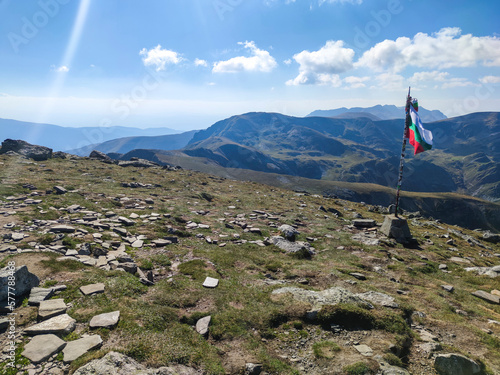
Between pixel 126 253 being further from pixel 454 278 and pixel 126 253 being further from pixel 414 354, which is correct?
pixel 454 278

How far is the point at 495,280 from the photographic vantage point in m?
18.2

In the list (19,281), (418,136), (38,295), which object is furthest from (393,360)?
(418,136)

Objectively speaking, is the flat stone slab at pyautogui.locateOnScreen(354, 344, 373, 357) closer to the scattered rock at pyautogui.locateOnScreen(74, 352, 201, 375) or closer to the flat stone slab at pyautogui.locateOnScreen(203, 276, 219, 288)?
the scattered rock at pyautogui.locateOnScreen(74, 352, 201, 375)

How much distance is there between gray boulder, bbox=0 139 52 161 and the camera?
58344 mm

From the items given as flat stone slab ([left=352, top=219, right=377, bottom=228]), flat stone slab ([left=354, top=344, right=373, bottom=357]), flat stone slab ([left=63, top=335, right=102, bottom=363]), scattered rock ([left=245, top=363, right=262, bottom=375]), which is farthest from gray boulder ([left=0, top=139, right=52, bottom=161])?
flat stone slab ([left=354, top=344, right=373, bottom=357])

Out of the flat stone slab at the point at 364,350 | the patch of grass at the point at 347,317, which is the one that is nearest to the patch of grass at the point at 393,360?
the flat stone slab at the point at 364,350

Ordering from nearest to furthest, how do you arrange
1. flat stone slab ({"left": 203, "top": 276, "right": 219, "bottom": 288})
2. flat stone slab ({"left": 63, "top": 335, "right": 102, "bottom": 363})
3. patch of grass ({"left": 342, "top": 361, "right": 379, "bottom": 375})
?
flat stone slab ({"left": 63, "top": 335, "right": 102, "bottom": 363}), patch of grass ({"left": 342, "top": 361, "right": 379, "bottom": 375}), flat stone slab ({"left": 203, "top": 276, "right": 219, "bottom": 288})

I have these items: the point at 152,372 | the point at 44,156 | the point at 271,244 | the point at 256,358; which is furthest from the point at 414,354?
the point at 44,156

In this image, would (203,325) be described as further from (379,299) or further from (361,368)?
(379,299)

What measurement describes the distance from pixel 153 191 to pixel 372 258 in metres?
Result: 32.9

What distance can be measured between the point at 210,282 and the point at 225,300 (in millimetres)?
1919

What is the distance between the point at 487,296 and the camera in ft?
51.5

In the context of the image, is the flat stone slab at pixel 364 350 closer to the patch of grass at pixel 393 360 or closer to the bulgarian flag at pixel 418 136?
the patch of grass at pixel 393 360

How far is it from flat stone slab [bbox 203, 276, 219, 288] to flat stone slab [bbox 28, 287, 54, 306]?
22.8 ft
